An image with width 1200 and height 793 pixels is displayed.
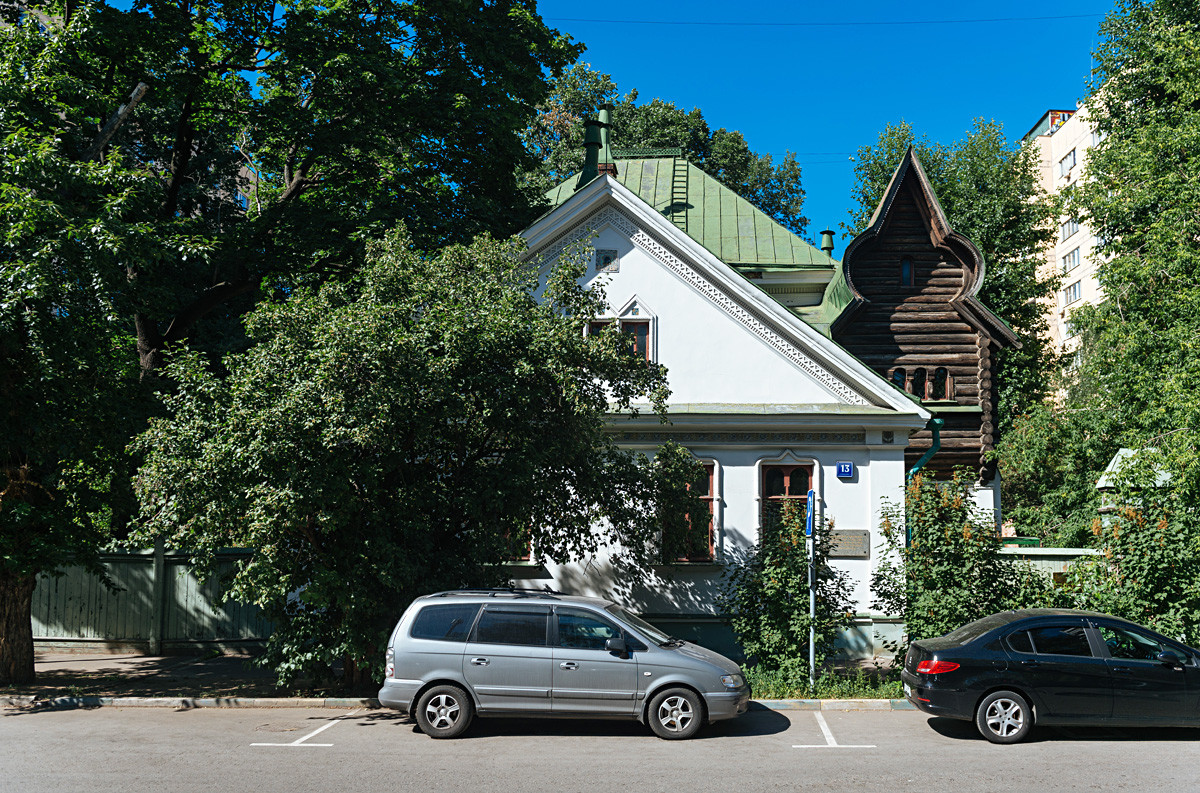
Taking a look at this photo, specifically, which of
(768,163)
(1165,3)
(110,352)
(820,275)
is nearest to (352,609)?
(110,352)

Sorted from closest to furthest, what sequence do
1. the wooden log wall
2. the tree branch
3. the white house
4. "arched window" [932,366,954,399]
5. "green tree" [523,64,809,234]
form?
the tree branch
the white house
the wooden log wall
"arched window" [932,366,954,399]
"green tree" [523,64,809,234]

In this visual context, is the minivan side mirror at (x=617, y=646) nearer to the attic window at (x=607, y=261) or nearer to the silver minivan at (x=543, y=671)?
the silver minivan at (x=543, y=671)

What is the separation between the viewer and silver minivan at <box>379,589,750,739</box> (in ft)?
35.6

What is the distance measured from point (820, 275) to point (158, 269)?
55.1ft

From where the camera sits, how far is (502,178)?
2061 centimetres

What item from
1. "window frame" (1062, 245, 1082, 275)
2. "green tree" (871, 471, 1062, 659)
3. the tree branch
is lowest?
"green tree" (871, 471, 1062, 659)

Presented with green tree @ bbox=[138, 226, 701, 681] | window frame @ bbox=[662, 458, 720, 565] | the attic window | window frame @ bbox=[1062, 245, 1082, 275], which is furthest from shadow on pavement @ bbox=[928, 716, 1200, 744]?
window frame @ bbox=[1062, 245, 1082, 275]

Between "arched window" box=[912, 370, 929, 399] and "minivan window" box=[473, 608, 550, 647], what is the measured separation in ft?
55.2

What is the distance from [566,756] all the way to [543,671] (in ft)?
3.95

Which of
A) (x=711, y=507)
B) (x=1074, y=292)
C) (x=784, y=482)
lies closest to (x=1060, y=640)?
(x=784, y=482)

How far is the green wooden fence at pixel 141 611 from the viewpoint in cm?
1753

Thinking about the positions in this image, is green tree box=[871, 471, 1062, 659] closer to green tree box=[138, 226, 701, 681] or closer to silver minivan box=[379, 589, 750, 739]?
green tree box=[138, 226, 701, 681]

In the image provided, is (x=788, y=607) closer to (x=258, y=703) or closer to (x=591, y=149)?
(x=258, y=703)

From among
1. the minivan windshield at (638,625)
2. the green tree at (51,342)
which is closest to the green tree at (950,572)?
the minivan windshield at (638,625)
